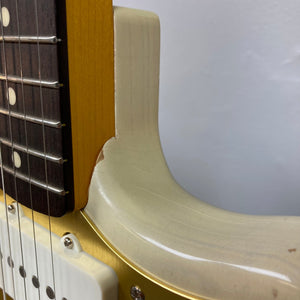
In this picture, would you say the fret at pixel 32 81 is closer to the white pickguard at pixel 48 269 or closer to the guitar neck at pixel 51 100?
the guitar neck at pixel 51 100

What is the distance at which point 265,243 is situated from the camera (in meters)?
0.28

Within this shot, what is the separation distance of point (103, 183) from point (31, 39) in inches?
5.1

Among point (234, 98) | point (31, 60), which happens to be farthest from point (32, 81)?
point (234, 98)

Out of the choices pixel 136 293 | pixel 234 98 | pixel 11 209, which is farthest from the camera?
pixel 234 98

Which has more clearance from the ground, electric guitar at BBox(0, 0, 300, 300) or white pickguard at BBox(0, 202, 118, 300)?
Answer: electric guitar at BBox(0, 0, 300, 300)

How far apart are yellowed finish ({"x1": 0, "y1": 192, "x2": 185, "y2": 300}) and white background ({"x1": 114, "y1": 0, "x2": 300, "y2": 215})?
28 centimetres

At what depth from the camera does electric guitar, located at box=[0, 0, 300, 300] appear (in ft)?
0.93

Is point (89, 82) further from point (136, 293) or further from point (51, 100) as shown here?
point (136, 293)

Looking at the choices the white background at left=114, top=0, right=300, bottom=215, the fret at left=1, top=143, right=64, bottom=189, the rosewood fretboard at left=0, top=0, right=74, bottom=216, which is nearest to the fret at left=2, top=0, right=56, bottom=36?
the rosewood fretboard at left=0, top=0, right=74, bottom=216

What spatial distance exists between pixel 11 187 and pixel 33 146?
0.21 feet

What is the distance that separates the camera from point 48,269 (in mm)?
370

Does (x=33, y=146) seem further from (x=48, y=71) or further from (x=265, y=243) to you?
(x=265, y=243)

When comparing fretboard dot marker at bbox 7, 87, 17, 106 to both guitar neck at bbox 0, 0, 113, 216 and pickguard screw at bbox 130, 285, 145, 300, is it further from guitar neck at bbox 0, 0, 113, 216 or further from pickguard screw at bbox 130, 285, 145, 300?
pickguard screw at bbox 130, 285, 145, 300

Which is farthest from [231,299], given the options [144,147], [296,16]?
[296,16]
